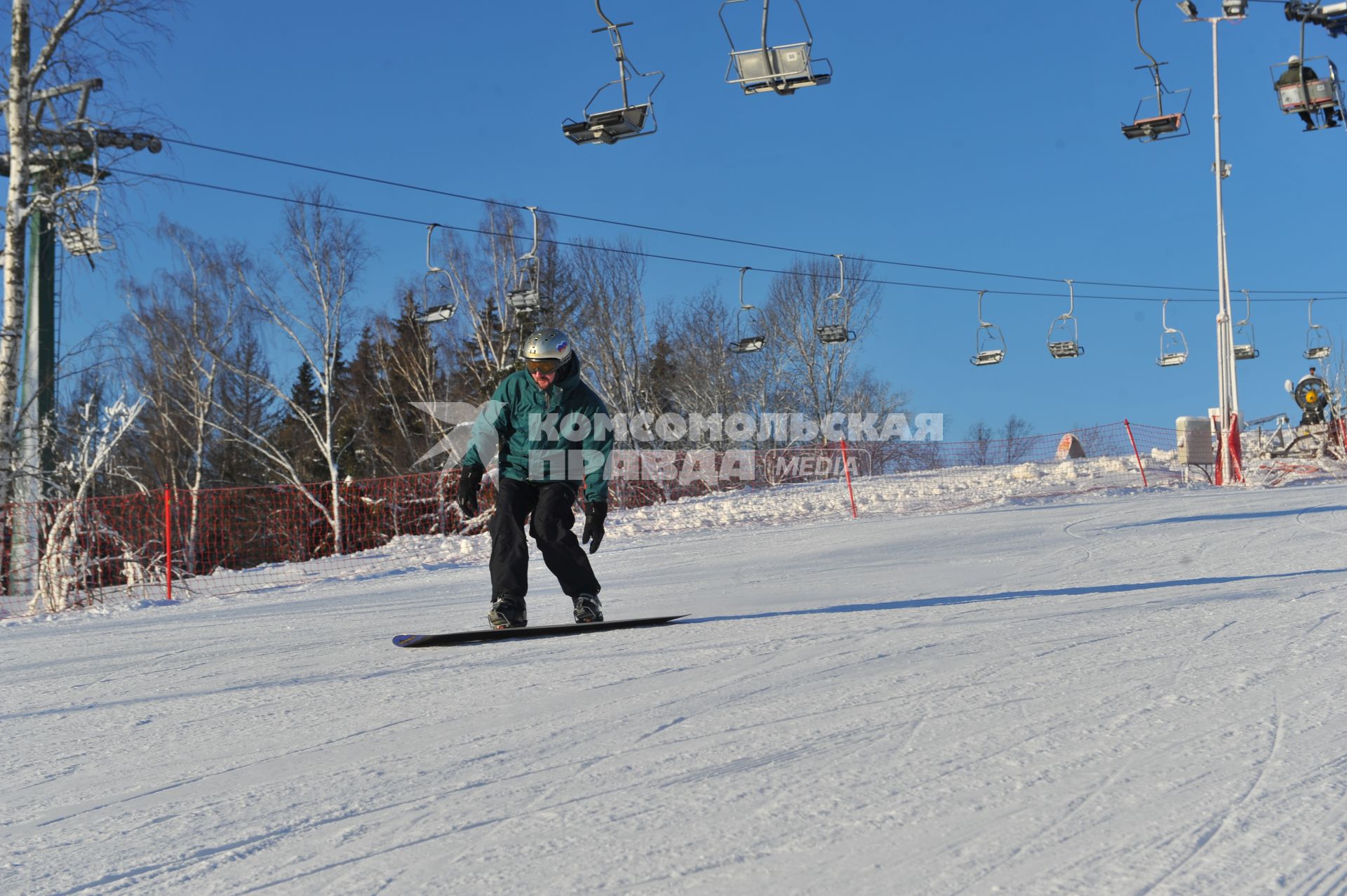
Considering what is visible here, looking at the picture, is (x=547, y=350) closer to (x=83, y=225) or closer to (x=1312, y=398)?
(x=83, y=225)

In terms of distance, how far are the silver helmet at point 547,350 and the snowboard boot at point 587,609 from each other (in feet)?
3.88

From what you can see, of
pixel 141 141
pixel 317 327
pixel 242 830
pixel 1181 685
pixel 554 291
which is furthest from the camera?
pixel 554 291

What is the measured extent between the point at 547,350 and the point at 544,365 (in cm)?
8

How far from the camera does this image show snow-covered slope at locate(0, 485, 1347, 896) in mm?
2025

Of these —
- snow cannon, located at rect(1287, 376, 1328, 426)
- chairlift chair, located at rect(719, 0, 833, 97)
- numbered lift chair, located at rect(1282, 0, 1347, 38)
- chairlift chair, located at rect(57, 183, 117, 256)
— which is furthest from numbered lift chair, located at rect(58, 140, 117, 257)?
snow cannon, located at rect(1287, 376, 1328, 426)

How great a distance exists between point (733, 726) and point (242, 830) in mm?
1328

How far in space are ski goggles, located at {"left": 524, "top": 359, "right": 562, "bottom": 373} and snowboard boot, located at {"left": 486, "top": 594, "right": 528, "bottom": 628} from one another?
3.73ft

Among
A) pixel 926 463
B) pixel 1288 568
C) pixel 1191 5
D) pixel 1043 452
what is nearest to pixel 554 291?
pixel 926 463

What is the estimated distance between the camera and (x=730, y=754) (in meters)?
2.75

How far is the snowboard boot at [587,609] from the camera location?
5371 mm

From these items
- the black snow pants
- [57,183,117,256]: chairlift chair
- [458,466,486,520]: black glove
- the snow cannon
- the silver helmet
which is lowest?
the black snow pants

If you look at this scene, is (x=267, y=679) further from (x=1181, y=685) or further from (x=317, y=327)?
(x=317, y=327)

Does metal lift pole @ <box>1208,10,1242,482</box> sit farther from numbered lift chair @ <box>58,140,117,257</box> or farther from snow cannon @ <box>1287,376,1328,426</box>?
numbered lift chair @ <box>58,140,117,257</box>

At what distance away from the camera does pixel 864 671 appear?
3.76 m
